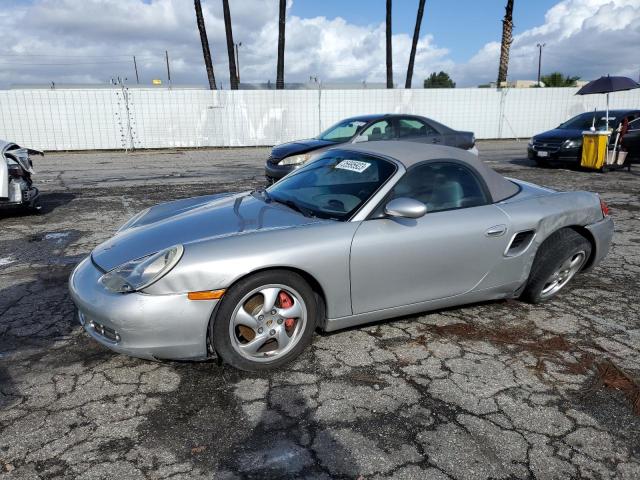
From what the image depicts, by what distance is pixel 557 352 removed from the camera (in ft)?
11.0

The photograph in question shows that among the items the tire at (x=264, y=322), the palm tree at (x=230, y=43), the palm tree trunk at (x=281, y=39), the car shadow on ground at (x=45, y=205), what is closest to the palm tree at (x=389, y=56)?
the palm tree trunk at (x=281, y=39)

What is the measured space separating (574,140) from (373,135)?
6014 millimetres

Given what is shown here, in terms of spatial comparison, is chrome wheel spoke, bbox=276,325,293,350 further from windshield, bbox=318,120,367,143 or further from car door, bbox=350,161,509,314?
windshield, bbox=318,120,367,143

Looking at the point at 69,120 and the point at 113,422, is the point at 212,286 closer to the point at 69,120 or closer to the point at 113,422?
the point at 113,422

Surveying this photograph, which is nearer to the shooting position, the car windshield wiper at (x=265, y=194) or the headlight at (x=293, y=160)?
the car windshield wiper at (x=265, y=194)

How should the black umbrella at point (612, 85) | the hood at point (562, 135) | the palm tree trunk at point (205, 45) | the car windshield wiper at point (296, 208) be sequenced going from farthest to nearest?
the palm tree trunk at point (205, 45)
the hood at point (562, 135)
the black umbrella at point (612, 85)
the car windshield wiper at point (296, 208)

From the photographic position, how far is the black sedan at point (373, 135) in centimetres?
924

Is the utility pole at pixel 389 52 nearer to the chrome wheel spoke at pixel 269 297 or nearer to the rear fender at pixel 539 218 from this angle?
the rear fender at pixel 539 218

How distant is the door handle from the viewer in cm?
353

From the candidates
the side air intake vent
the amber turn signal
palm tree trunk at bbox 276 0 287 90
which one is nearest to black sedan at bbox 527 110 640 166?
the side air intake vent

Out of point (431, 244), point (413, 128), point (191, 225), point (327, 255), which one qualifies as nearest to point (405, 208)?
point (431, 244)

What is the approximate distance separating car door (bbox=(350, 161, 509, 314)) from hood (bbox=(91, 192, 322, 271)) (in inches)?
18.4

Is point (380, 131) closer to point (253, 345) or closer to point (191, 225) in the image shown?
point (191, 225)

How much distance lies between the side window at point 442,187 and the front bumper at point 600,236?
118 centimetres
